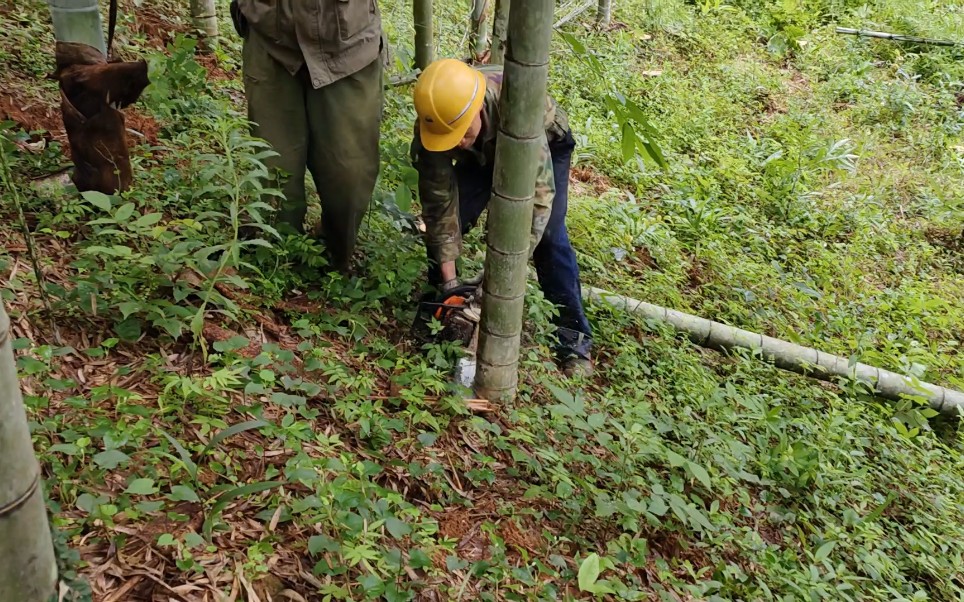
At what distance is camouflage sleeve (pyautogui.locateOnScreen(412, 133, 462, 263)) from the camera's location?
12.2 feet

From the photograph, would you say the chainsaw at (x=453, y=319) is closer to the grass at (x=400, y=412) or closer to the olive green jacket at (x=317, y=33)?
the grass at (x=400, y=412)

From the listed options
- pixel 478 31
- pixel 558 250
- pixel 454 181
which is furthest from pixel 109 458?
pixel 478 31

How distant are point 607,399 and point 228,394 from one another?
71.4 inches

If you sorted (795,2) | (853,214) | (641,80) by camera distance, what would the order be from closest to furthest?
1. (853,214)
2. (641,80)
3. (795,2)

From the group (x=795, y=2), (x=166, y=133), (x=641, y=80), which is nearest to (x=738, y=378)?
(x=166, y=133)

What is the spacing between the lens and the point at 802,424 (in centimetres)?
418

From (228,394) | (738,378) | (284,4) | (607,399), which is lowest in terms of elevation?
(738,378)

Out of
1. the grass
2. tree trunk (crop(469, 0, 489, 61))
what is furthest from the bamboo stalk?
tree trunk (crop(469, 0, 489, 61))

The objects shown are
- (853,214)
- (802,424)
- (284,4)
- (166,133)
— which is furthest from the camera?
(853,214)

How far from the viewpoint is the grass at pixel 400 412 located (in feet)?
7.60

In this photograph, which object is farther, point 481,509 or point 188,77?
point 188,77

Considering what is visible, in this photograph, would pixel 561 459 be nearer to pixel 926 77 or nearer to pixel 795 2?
pixel 926 77

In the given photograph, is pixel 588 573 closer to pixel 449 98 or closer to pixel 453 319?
pixel 453 319

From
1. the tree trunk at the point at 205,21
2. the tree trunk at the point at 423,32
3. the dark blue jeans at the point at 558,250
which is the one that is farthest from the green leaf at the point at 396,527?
the tree trunk at the point at 205,21
